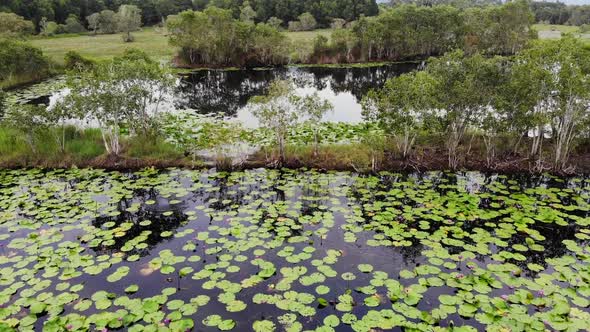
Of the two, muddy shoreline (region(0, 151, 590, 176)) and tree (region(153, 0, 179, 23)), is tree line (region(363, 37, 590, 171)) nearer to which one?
muddy shoreline (region(0, 151, 590, 176))

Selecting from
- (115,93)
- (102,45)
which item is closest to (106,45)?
(102,45)

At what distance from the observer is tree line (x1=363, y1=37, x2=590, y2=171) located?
55.7 ft

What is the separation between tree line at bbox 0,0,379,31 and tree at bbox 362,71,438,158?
6180cm

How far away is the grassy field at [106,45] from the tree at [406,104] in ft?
123

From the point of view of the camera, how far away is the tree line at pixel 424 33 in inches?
2140

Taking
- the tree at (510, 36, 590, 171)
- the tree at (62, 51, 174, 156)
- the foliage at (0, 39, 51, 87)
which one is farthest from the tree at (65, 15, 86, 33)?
the tree at (510, 36, 590, 171)

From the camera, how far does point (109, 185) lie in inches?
674

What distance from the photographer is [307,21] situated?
84.1 m

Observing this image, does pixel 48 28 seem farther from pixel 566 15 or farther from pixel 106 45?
pixel 566 15

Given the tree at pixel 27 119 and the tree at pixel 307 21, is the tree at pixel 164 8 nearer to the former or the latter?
the tree at pixel 307 21

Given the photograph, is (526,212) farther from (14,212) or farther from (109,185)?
(14,212)

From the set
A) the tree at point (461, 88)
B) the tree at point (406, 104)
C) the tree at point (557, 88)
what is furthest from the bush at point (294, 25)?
the tree at point (557, 88)

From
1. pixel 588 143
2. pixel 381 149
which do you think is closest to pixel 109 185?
pixel 381 149

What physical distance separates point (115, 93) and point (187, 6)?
92318 mm
